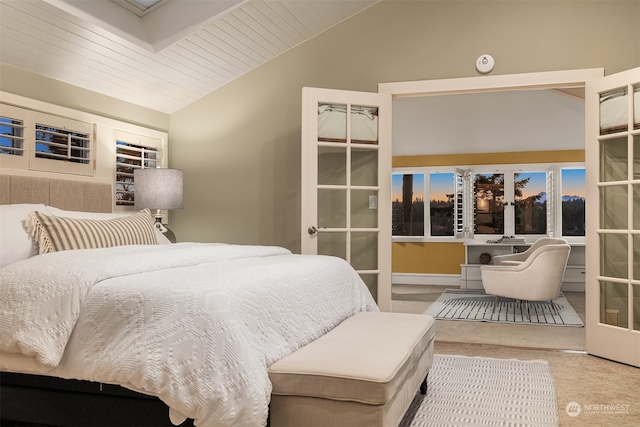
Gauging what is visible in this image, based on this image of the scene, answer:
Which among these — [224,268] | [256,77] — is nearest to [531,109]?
[256,77]

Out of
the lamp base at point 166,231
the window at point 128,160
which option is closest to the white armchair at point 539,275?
the lamp base at point 166,231

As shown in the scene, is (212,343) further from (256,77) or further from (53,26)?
(256,77)

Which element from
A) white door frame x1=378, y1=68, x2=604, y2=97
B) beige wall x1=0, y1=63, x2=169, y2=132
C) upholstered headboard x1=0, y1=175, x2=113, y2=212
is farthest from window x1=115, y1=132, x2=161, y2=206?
white door frame x1=378, y1=68, x2=604, y2=97

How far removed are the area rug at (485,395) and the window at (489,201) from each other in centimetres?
513

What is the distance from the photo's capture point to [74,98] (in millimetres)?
4273

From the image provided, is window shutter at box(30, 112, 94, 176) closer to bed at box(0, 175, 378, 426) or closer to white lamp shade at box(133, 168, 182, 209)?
white lamp shade at box(133, 168, 182, 209)

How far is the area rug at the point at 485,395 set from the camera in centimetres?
278

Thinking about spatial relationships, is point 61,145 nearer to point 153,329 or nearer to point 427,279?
point 153,329

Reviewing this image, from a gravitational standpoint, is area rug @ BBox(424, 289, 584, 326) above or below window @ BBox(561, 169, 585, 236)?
below

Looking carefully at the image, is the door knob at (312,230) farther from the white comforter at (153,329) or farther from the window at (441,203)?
the window at (441,203)

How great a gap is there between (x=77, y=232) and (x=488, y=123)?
5.96m

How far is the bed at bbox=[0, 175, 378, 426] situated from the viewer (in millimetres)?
1919

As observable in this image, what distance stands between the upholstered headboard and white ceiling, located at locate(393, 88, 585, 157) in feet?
12.9

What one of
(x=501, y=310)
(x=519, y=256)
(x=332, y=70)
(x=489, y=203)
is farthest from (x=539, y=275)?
(x=489, y=203)
